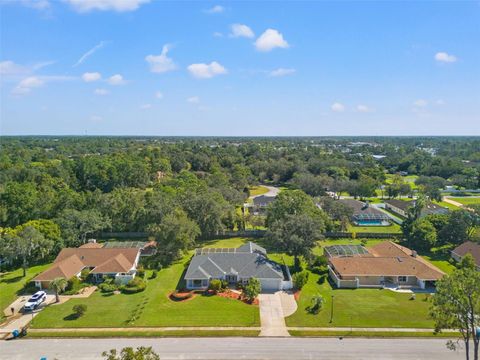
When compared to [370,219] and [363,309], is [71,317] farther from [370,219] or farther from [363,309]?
[370,219]

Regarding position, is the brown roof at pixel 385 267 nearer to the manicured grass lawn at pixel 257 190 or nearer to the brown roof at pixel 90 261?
the brown roof at pixel 90 261

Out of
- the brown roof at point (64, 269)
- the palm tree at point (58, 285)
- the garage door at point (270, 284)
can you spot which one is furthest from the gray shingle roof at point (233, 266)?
the brown roof at point (64, 269)

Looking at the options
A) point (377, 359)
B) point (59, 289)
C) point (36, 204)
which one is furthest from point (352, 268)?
point (36, 204)

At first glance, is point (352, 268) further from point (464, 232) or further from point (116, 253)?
point (116, 253)

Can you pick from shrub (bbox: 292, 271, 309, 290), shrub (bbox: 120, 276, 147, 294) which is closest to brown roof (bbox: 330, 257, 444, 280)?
shrub (bbox: 292, 271, 309, 290)

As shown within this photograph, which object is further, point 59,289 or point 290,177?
point 290,177

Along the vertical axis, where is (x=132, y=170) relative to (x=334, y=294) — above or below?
above
